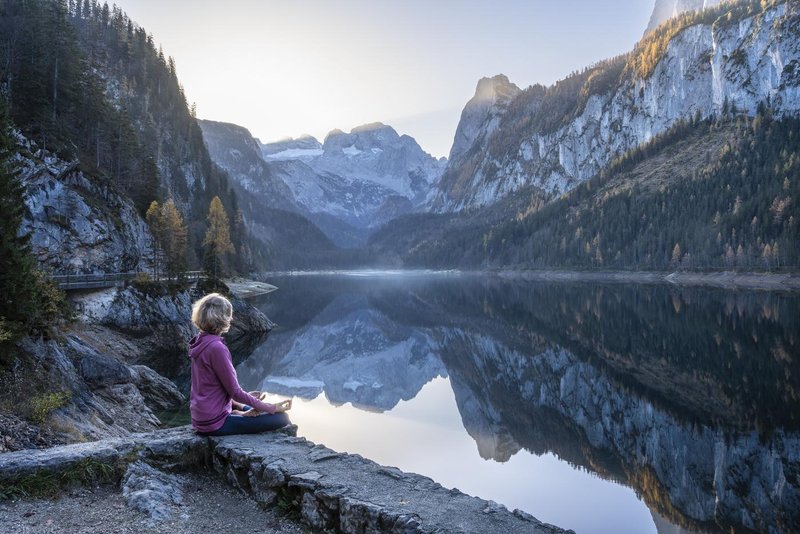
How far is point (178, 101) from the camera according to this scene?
364 feet

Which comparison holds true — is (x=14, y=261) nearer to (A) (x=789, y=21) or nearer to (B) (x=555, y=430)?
(B) (x=555, y=430)

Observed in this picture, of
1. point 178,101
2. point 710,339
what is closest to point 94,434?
point 710,339

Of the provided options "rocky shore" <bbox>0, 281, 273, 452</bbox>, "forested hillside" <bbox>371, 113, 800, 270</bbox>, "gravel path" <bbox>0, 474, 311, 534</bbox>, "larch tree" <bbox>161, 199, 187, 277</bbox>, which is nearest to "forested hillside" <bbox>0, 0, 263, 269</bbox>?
"larch tree" <bbox>161, 199, 187, 277</bbox>

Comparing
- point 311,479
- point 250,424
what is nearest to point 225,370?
point 250,424

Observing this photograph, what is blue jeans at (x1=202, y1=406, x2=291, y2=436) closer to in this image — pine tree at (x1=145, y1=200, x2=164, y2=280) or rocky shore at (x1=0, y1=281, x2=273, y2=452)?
rocky shore at (x1=0, y1=281, x2=273, y2=452)

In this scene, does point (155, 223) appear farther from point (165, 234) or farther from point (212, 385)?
point (212, 385)

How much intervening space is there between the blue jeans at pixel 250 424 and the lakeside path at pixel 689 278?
289ft

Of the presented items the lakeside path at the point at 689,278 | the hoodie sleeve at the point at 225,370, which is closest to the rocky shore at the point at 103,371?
the hoodie sleeve at the point at 225,370

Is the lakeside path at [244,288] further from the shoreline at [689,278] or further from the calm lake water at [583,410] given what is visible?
the shoreline at [689,278]

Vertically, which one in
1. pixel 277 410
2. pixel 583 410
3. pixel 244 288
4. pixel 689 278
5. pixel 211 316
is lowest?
pixel 583 410

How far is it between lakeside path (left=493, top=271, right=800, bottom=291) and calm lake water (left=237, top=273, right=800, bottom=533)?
42.2 metres

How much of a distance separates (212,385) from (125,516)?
2120mm

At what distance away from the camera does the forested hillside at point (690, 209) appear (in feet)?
352

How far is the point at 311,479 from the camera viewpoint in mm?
7125
